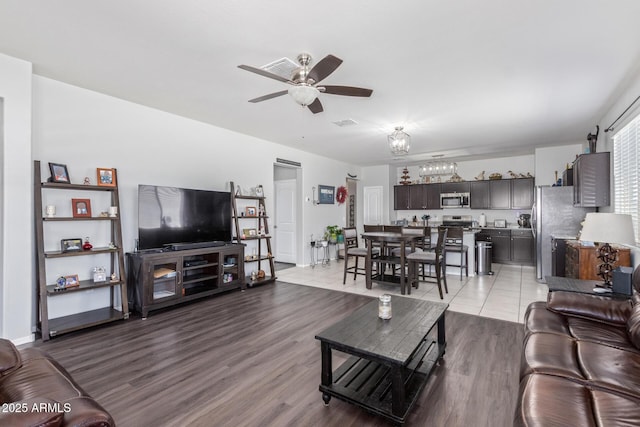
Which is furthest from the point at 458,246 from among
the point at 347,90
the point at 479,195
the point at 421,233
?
the point at 347,90

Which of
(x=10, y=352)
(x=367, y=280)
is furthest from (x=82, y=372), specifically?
(x=367, y=280)

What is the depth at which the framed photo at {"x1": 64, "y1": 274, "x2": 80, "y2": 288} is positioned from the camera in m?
3.25

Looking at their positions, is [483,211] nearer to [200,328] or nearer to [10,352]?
[200,328]

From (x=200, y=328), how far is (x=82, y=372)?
1067 mm

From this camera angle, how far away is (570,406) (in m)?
1.22

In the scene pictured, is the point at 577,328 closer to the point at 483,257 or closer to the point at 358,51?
the point at 358,51

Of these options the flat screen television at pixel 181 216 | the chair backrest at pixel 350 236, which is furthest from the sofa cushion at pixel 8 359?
the chair backrest at pixel 350 236

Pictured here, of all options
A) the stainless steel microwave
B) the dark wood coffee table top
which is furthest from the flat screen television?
the stainless steel microwave

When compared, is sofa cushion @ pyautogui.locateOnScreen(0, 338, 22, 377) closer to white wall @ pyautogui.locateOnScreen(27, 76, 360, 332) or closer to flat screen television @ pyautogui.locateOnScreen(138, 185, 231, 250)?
white wall @ pyautogui.locateOnScreen(27, 76, 360, 332)

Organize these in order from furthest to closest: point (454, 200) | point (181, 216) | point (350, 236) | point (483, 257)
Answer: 1. point (454, 200)
2. point (483, 257)
3. point (350, 236)
4. point (181, 216)

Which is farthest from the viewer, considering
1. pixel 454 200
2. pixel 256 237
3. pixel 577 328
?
pixel 454 200

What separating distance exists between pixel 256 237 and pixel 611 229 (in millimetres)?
4526

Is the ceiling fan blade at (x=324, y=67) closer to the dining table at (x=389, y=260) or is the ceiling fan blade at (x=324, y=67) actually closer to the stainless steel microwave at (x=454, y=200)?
the dining table at (x=389, y=260)

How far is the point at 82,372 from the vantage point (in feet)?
7.89
